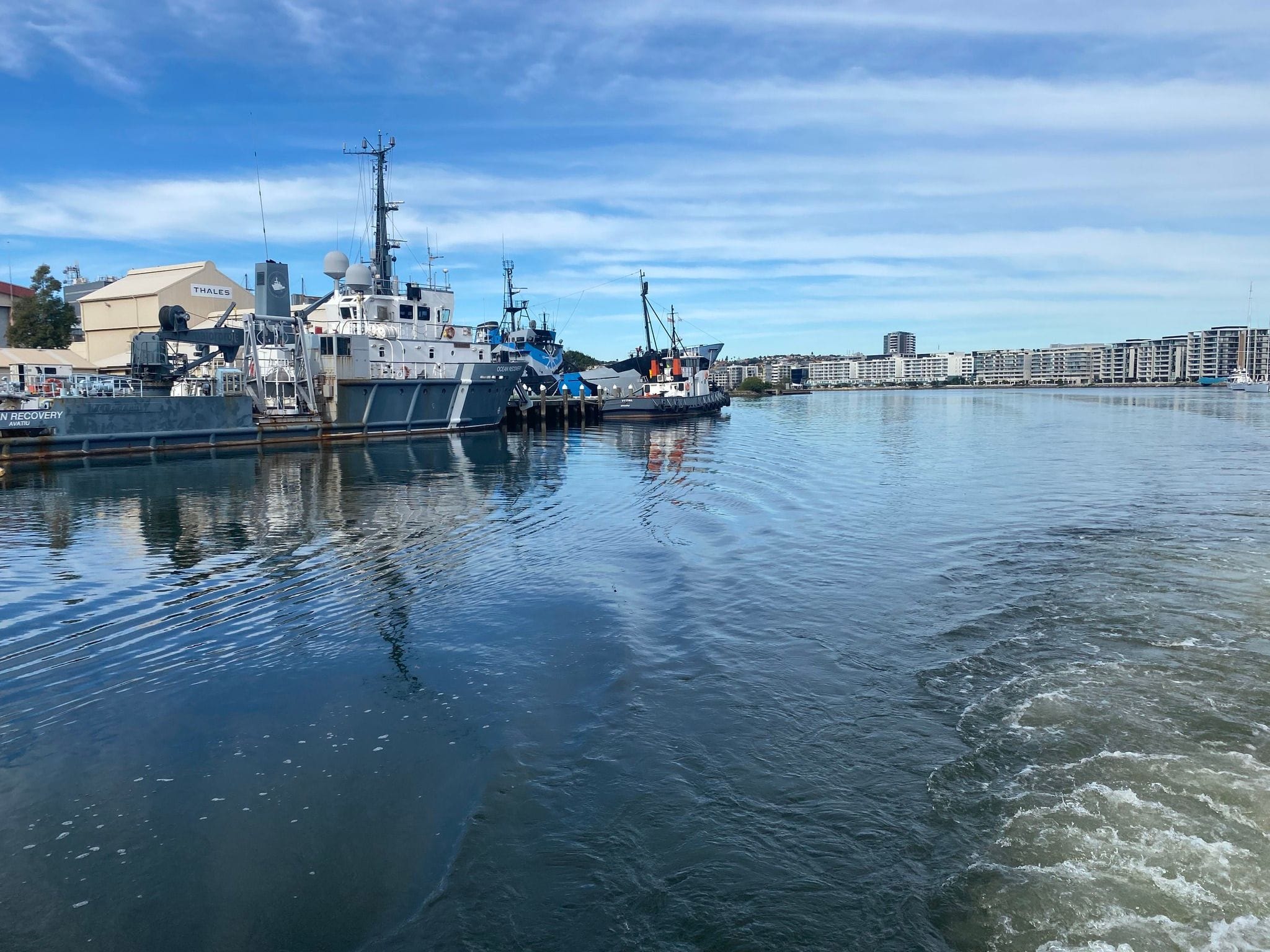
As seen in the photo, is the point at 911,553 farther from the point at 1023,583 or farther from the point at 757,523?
the point at 757,523

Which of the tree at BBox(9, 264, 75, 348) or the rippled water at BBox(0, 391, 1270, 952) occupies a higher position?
the tree at BBox(9, 264, 75, 348)

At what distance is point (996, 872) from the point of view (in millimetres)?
5250

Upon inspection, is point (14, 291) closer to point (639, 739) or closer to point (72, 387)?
point (72, 387)

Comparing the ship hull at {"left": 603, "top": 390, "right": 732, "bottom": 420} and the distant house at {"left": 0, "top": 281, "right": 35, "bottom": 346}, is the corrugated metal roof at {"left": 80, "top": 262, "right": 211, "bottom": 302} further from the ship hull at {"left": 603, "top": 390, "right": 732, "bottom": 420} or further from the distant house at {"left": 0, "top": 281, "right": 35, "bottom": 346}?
the ship hull at {"left": 603, "top": 390, "right": 732, "bottom": 420}

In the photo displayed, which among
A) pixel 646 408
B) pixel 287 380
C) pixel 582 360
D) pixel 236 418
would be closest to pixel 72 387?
pixel 236 418

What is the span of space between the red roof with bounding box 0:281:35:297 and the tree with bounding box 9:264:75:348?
9.29 feet

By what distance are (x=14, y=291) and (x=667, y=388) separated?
54.4 meters

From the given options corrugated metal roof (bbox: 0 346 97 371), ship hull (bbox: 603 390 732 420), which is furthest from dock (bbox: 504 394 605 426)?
corrugated metal roof (bbox: 0 346 97 371)

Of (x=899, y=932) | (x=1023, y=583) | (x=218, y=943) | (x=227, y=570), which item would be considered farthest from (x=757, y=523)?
(x=218, y=943)

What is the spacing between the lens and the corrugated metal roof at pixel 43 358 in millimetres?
43781

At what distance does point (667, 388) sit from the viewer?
6938 cm

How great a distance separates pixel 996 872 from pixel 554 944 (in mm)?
3015

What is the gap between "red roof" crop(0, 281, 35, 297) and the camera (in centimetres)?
6125

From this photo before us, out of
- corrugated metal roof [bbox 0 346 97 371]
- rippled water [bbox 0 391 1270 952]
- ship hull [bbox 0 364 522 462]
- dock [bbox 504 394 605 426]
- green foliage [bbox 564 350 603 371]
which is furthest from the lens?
green foliage [bbox 564 350 603 371]
